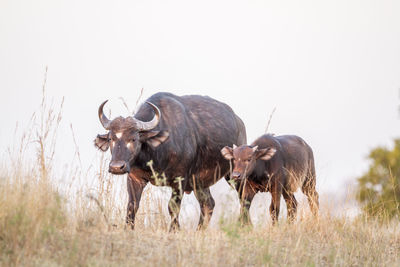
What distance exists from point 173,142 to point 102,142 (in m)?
1.16

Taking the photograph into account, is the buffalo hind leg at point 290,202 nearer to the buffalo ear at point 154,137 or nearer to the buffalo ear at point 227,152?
the buffalo ear at point 227,152

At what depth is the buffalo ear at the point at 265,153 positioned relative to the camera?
35.3 ft

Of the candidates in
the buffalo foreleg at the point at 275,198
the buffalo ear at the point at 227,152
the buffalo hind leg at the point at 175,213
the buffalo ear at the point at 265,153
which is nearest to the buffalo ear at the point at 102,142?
the buffalo hind leg at the point at 175,213

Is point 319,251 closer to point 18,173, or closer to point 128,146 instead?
point 128,146

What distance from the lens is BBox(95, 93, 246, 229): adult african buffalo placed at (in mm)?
9992

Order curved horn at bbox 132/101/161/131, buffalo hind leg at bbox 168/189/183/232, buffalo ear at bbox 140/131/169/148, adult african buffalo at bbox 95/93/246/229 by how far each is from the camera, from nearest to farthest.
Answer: buffalo hind leg at bbox 168/189/183/232
adult african buffalo at bbox 95/93/246/229
curved horn at bbox 132/101/161/131
buffalo ear at bbox 140/131/169/148

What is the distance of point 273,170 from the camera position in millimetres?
11109

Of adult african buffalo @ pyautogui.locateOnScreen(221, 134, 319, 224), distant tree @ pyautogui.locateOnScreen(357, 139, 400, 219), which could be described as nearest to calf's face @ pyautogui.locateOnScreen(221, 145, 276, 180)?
adult african buffalo @ pyautogui.locateOnScreen(221, 134, 319, 224)

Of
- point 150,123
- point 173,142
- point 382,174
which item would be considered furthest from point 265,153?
point 382,174

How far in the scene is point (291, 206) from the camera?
39.4 feet

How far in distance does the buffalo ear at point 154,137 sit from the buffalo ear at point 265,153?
1.58m

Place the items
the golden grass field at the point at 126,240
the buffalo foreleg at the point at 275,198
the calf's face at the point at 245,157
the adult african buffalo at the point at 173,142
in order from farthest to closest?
the buffalo foreleg at the point at 275,198 < the calf's face at the point at 245,157 < the adult african buffalo at the point at 173,142 < the golden grass field at the point at 126,240

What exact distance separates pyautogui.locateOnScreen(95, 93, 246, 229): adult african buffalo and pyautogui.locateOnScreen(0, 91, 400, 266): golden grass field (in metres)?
0.61

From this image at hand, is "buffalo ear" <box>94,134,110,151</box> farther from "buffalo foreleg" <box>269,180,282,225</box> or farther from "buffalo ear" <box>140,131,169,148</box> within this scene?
"buffalo foreleg" <box>269,180,282,225</box>
